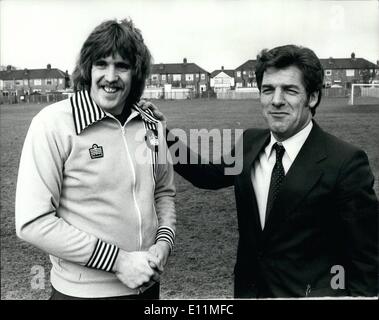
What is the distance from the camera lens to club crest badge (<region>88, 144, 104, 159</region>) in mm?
1424

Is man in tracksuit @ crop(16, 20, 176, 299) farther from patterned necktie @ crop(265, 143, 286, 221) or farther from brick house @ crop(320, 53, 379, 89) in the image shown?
brick house @ crop(320, 53, 379, 89)

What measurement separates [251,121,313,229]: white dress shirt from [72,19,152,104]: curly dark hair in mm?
608

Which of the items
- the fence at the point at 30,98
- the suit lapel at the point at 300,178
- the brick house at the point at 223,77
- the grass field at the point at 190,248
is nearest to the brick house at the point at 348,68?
the brick house at the point at 223,77

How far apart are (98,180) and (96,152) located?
0.09 metres

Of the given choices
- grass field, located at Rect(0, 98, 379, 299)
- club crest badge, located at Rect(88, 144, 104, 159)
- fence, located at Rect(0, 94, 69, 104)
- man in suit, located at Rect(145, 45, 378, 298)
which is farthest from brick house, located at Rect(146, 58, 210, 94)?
fence, located at Rect(0, 94, 69, 104)

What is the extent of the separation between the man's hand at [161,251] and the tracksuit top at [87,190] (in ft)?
0.10

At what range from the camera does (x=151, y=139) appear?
157 centimetres

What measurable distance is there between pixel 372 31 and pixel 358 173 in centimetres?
89

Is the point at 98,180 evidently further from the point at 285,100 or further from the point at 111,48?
the point at 285,100

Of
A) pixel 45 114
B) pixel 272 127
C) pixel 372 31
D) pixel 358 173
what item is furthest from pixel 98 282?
pixel 372 31

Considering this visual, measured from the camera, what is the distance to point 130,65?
149 cm

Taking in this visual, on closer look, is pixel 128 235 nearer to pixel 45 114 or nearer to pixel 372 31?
pixel 45 114

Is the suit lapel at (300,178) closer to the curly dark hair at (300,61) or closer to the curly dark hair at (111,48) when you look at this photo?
the curly dark hair at (300,61)

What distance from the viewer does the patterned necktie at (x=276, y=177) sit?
1684mm
